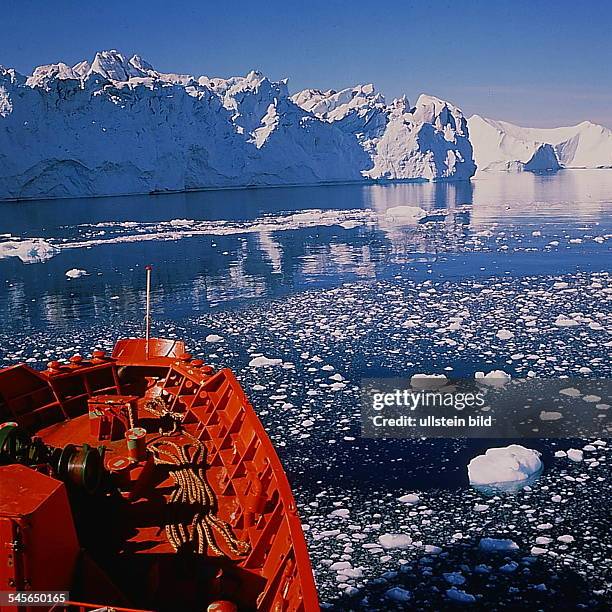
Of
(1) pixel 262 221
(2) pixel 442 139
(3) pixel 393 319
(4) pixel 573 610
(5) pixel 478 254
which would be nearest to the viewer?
(4) pixel 573 610

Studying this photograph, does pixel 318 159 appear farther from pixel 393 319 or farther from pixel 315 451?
pixel 315 451

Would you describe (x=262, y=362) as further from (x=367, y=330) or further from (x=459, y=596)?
(x=459, y=596)

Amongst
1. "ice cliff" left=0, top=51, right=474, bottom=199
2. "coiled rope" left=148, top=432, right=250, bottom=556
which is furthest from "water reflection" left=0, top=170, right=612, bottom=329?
"coiled rope" left=148, top=432, right=250, bottom=556

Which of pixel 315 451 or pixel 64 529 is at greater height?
pixel 64 529

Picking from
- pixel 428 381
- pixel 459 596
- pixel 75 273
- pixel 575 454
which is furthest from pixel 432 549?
pixel 75 273

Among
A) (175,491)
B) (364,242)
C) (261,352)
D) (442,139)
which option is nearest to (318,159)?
(442,139)

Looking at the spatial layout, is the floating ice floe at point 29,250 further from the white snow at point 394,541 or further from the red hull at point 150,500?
the white snow at point 394,541

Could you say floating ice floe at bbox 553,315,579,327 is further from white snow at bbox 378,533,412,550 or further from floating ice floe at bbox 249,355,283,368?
white snow at bbox 378,533,412,550
